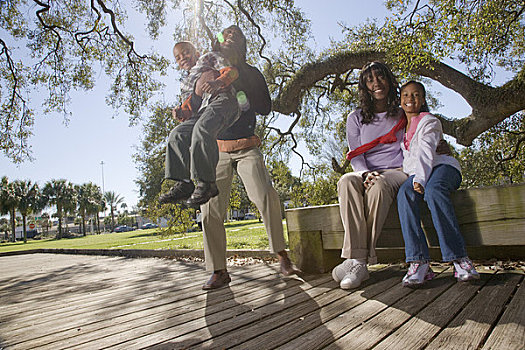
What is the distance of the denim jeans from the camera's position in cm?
196

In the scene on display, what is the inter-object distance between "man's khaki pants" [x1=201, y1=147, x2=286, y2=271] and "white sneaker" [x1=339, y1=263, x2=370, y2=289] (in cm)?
72

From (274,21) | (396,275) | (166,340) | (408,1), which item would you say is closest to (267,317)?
(166,340)

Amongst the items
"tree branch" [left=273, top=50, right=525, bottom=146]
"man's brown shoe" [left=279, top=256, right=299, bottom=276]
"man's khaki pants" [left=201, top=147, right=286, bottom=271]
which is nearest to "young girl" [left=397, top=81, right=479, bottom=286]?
"man's brown shoe" [left=279, top=256, right=299, bottom=276]

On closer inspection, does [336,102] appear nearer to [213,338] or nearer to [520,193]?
[520,193]

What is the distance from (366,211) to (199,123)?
1.34 metres

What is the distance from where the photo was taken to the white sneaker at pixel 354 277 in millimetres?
2154

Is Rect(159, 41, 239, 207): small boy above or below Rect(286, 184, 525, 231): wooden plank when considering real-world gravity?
above

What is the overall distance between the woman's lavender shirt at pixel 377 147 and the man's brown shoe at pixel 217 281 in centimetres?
136

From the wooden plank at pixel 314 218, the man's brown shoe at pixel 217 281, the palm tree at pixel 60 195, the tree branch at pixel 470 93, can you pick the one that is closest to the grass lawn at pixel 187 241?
the wooden plank at pixel 314 218

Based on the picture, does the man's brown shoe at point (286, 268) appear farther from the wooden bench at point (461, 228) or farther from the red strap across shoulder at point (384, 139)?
the red strap across shoulder at point (384, 139)

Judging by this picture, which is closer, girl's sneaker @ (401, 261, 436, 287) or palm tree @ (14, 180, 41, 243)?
girl's sneaker @ (401, 261, 436, 287)

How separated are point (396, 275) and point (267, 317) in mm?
1187

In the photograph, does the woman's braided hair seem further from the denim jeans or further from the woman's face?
the denim jeans

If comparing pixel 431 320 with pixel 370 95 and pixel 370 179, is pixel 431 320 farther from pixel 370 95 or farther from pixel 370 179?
pixel 370 95
